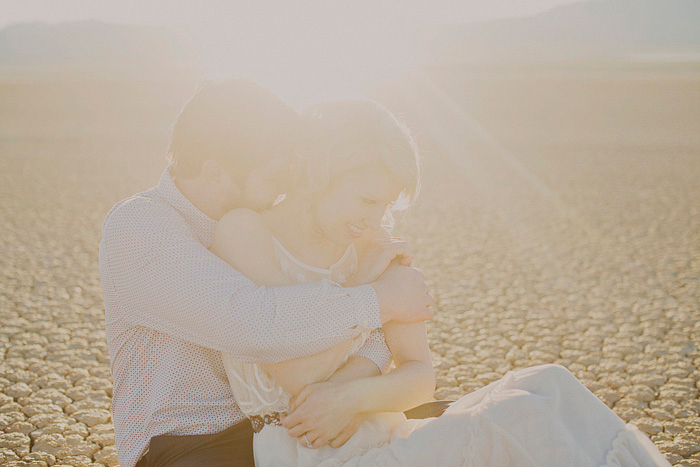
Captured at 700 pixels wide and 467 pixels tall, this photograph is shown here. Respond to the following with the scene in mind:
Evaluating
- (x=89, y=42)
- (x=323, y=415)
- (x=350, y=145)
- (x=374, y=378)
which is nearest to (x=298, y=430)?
(x=323, y=415)

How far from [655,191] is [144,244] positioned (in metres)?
8.69

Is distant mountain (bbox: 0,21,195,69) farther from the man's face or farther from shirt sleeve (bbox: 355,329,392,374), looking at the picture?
shirt sleeve (bbox: 355,329,392,374)

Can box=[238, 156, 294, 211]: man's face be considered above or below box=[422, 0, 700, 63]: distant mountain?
above

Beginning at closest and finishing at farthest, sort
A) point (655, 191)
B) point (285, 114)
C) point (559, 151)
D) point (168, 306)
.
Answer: point (168, 306), point (285, 114), point (655, 191), point (559, 151)

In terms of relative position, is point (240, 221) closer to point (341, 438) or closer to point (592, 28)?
point (341, 438)

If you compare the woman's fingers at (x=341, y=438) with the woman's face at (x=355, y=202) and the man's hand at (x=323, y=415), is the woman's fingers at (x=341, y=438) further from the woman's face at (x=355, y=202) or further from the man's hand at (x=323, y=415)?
the woman's face at (x=355, y=202)

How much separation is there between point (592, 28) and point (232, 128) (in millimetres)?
166517

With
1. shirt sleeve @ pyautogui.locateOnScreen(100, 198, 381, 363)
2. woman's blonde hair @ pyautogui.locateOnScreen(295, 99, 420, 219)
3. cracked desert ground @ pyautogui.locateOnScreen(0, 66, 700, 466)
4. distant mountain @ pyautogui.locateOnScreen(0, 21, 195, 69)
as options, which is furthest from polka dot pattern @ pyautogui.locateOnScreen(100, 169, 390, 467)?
distant mountain @ pyautogui.locateOnScreen(0, 21, 195, 69)

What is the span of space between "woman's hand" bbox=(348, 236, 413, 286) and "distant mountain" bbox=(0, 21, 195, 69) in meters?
92.0

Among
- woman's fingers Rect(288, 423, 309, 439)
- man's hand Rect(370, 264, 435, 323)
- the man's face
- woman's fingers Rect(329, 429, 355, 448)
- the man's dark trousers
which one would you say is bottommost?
the man's dark trousers

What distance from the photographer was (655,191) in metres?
8.92

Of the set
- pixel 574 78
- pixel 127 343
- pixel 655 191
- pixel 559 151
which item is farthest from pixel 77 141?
pixel 574 78

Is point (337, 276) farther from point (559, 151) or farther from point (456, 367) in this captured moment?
point (559, 151)

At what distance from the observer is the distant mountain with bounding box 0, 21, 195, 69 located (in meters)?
95.3
